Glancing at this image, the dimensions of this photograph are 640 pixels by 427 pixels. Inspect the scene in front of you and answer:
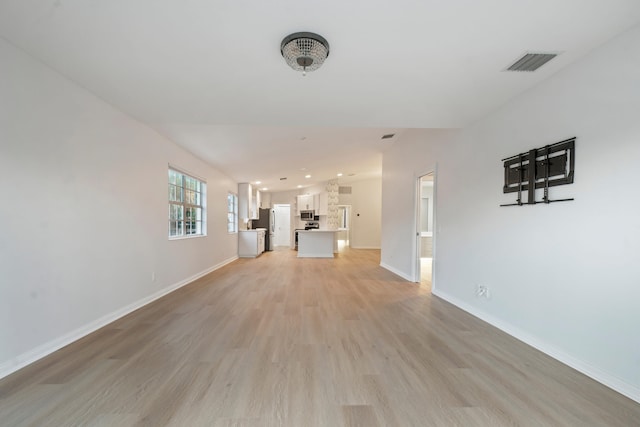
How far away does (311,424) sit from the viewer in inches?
60.0

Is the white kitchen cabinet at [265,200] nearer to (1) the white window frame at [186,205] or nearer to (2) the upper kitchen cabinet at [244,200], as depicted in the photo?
(2) the upper kitchen cabinet at [244,200]

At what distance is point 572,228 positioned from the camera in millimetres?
2182

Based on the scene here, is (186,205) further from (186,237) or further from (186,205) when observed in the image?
(186,237)

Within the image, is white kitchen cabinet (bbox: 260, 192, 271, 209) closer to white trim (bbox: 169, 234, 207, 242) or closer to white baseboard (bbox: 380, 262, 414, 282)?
white trim (bbox: 169, 234, 207, 242)

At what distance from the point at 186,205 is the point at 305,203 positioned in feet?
21.8

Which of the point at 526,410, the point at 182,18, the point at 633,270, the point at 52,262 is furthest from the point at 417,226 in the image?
the point at 52,262

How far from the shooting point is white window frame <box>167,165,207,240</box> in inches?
183

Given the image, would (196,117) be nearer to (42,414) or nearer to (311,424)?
(42,414)

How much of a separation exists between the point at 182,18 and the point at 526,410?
3.22m

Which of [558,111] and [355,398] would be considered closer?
[355,398]

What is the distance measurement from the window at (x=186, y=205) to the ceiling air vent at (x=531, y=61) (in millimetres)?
4768

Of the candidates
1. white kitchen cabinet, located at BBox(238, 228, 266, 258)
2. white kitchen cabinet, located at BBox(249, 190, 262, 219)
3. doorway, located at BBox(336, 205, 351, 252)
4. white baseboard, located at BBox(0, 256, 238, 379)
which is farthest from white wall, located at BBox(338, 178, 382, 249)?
white baseboard, located at BBox(0, 256, 238, 379)

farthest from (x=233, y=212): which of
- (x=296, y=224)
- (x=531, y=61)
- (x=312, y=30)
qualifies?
(x=531, y=61)

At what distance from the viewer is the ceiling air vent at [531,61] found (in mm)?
2033
